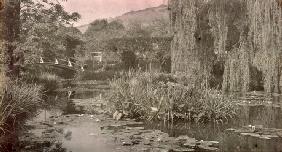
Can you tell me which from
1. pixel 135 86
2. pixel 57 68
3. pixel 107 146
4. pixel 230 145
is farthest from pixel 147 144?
pixel 57 68

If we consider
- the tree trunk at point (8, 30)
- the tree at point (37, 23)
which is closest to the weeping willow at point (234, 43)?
the tree at point (37, 23)

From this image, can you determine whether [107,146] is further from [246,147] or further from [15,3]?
[15,3]

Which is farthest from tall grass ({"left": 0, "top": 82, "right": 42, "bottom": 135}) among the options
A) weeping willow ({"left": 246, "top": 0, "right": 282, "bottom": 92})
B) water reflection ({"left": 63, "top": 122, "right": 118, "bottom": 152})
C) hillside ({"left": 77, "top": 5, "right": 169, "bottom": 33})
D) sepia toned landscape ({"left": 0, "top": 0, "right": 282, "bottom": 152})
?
hillside ({"left": 77, "top": 5, "right": 169, "bottom": 33})

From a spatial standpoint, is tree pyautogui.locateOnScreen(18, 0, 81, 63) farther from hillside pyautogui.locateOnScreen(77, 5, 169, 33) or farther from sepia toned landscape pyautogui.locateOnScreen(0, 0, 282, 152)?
hillside pyautogui.locateOnScreen(77, 5, 169, 33)

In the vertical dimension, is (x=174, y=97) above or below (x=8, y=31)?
below

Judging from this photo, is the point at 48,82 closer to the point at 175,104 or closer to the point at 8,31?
the point at 8,31

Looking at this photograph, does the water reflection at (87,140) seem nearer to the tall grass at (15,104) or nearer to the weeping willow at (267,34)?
the tall grass at (15,104)

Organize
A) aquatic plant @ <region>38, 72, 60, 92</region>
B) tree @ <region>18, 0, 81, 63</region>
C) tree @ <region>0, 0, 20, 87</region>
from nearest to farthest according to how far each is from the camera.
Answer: tree @ <region>0, 0, 20, 87</region> < tree @ <region>18, 0, 81, 63</region> < aquatic plant @ <region>38, 72, 60, 92</region>

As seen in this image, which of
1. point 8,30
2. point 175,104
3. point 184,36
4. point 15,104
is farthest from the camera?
point 184,36

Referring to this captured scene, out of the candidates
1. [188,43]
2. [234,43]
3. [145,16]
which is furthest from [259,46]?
[145,16]

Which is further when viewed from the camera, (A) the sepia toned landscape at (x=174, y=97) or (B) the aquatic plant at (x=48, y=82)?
(B) the aquatic plant at (x=48, y=82)

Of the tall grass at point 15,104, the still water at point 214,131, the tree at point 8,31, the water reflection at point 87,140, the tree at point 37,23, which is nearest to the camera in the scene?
the water reflection at point 87,140

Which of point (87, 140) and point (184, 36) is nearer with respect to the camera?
point (87, 140)

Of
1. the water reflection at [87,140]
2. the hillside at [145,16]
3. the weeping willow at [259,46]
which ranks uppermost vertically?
the hillside at [145,16]
